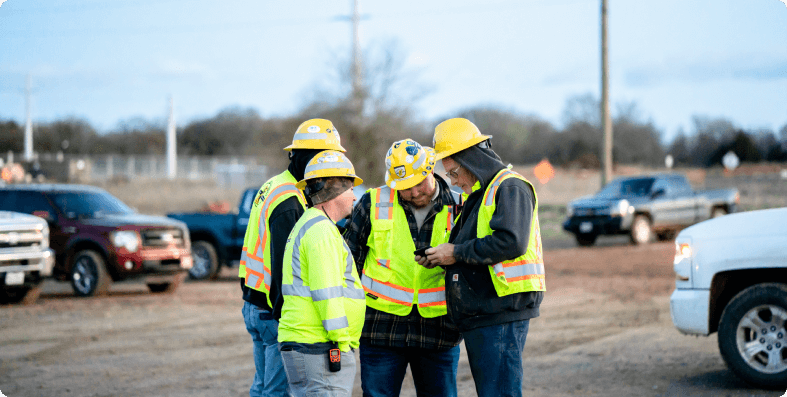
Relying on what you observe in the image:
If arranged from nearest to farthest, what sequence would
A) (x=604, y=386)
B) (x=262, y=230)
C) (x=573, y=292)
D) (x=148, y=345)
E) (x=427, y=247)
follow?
(x=427, y=247) → (x=262, y=230) → (x=604, y=386) → (x=148, y=345) → (x=573, y=292)

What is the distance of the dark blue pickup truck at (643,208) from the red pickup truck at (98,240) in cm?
1277

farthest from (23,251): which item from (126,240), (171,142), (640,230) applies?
(171,142)

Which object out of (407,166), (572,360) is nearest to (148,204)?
(572,360)

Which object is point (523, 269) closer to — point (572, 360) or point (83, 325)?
point (572, 360)

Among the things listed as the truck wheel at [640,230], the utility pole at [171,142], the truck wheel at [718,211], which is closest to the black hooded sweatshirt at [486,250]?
the truck wheel at [640,230]

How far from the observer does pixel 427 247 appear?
4.36 meters

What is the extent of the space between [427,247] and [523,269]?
53 cm

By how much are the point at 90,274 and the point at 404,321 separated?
10483mm

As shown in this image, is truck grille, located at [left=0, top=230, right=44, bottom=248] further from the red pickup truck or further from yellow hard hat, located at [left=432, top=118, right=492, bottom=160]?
yellow hard hat, located at [left=432, top=118, right=492, bottom=160]

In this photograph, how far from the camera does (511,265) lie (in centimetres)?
416

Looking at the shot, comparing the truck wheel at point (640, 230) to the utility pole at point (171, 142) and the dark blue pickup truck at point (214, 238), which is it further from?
the utility pole at point (171, 142)

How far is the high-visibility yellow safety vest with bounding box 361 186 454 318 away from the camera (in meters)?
4.49

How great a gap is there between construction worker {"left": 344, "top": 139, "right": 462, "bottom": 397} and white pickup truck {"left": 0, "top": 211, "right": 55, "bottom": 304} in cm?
963

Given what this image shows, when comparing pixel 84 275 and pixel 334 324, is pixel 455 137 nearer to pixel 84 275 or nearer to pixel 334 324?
pixel 334 324
